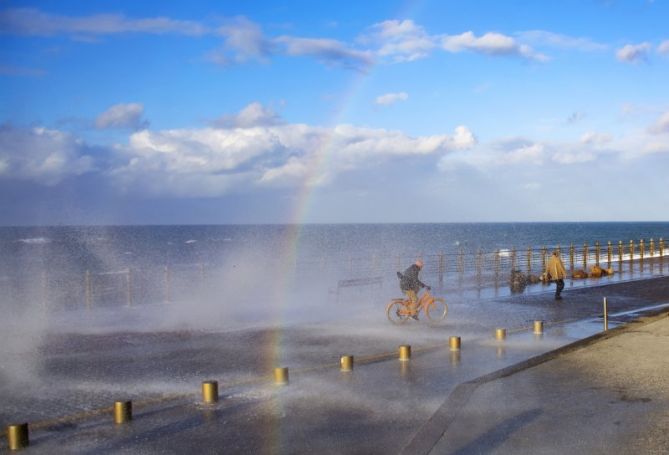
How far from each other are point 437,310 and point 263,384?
360 inches

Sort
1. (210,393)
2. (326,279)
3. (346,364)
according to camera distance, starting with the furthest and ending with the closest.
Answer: (326,279) < (346,364) < (210,393)

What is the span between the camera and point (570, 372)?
10.1 metres

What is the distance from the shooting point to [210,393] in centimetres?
888

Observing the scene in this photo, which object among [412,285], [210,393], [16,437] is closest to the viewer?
[16,437]

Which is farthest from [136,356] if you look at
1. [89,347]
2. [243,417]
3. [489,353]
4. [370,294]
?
[370,294]

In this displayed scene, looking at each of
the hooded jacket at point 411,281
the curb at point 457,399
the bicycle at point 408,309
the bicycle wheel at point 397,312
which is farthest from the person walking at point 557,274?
the curb at point 457,399

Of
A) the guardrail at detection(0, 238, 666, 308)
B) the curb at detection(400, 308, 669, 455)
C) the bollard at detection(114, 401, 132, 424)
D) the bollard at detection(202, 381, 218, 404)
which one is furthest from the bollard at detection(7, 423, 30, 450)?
the guardrail at detection(0, 238, 666, 308)

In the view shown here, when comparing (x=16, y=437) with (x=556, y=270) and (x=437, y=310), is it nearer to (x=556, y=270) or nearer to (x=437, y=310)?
(x=437, y=310)

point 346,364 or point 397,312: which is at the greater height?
point 397,312

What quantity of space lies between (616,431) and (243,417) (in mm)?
4243

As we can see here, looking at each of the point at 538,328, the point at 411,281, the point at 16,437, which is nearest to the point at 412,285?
the point at 411,281

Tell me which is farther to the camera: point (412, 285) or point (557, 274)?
point (557, 274)

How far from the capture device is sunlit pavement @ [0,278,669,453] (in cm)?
736

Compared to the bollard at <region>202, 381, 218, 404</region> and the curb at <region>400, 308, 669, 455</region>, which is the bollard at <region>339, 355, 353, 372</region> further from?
Result: the bollard at <region>202, 381, 218, 404</region>
